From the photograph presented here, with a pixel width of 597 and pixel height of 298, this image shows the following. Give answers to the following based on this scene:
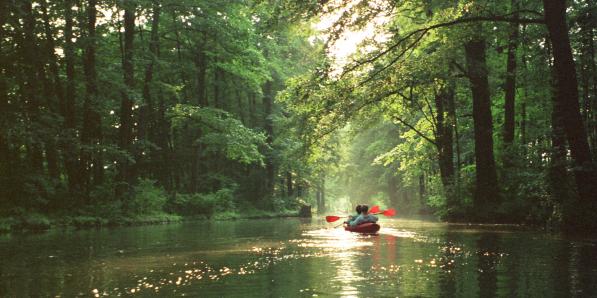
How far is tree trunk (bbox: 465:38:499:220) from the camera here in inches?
784

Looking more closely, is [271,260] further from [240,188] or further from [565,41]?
[240,188]

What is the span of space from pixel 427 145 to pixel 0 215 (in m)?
20.8

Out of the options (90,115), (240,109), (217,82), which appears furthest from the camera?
(240,109)

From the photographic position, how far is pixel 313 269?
8.50m

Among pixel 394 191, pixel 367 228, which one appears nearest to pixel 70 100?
pixel 367 228

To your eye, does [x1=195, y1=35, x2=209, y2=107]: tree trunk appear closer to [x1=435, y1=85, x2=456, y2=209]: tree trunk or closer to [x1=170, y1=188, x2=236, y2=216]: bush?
[x1=170, y1=188, x2=236, y2=216]: bush

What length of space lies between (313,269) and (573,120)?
8.21m

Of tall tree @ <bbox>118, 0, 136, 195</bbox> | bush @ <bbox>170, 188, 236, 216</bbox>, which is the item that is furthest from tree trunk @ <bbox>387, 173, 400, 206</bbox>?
tall tree @ <bbox>118, 0, 136, 195</bbox>

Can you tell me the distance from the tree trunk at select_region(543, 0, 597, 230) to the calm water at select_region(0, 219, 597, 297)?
1069 millimetres

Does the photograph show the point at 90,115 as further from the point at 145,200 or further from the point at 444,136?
the point at 444,136

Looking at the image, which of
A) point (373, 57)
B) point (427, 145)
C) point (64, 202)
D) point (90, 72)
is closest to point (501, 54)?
point (427, 145)

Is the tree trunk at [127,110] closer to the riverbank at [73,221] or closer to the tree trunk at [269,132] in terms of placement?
the riverbank at [73,221]

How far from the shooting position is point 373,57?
15984mm

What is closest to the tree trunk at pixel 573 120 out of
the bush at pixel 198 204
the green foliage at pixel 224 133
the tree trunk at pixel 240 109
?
the green foliage at pixel 224 133
